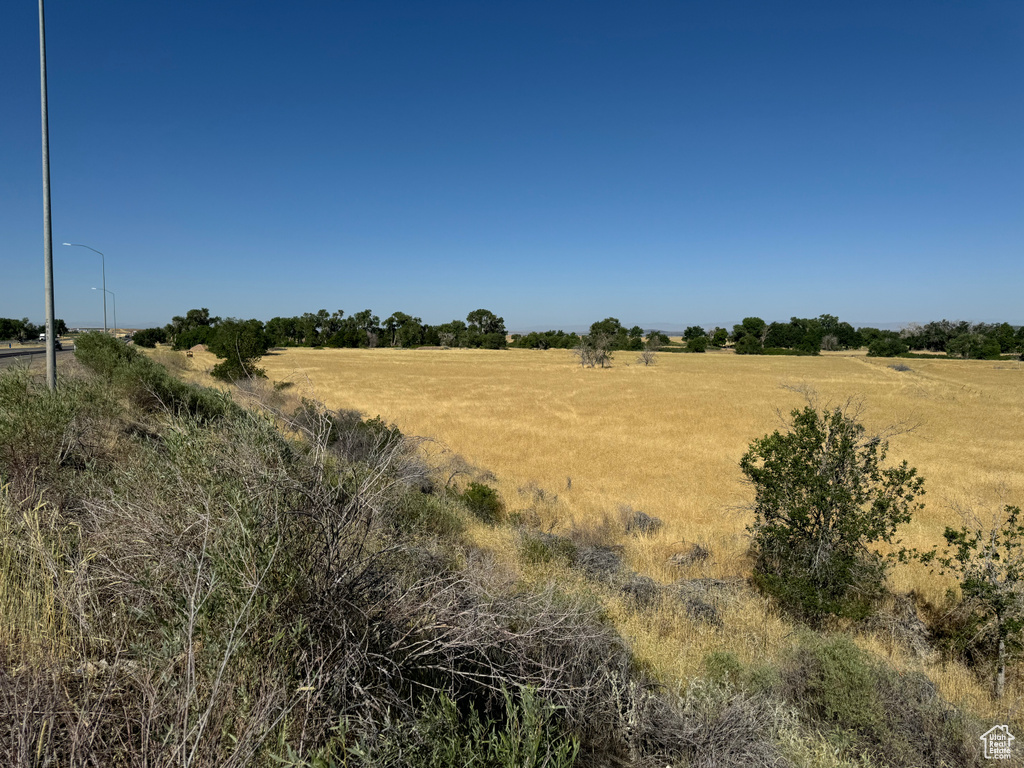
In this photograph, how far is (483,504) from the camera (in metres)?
12.2

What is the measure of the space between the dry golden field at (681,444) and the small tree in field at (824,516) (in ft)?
2.12

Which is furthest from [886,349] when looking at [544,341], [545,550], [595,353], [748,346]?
[545,550]

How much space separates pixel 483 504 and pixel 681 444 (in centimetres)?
1459

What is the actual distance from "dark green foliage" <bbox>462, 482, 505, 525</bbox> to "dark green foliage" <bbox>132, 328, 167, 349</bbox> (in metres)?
91.5

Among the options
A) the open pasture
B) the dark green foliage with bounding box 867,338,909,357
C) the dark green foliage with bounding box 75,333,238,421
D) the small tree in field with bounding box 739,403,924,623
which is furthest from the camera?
the dark green foliage with bounding box 867,338,909,357

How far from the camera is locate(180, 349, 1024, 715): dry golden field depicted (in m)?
6.86

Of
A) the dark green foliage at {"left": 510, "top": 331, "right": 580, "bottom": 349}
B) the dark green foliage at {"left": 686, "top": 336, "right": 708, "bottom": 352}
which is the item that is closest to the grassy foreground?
the dark green foliage at {"left": 686, "top": 336, "right": 708, "bottom": 352}

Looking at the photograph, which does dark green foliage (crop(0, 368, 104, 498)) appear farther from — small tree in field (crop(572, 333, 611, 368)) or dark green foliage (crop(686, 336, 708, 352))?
dark green foliage (crop(686, 336, 708, 352))

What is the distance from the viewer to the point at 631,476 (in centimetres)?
1794

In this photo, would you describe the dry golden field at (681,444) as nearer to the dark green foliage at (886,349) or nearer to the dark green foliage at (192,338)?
the dark green foliage at (192,338)

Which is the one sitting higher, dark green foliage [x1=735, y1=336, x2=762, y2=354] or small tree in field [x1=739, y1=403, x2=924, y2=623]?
dark green foliage [x1=735, y1=336, x2=762, y2=354]

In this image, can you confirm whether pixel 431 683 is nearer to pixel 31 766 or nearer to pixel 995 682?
pixel 31 766
